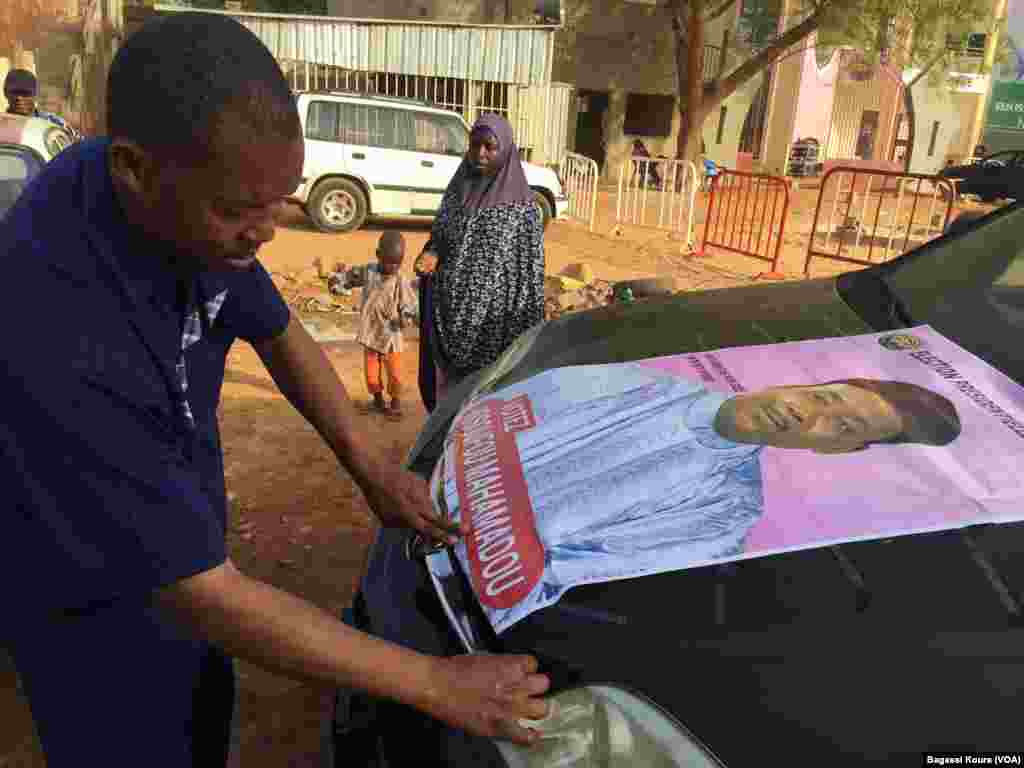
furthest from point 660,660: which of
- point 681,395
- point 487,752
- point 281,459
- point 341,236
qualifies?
point 341,236

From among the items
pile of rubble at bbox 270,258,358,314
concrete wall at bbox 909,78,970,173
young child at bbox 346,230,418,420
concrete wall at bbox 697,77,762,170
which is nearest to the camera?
young child at bbox 346,230,418,420

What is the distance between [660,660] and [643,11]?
71.5 feet

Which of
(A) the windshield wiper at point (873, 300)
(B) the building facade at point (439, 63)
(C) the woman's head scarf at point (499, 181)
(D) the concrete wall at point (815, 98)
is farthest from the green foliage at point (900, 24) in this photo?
(A) the windshield wiper at point (873, 300)

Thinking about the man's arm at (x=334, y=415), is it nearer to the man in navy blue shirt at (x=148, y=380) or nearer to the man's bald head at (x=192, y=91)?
the man in navy blue shirt at (x=148, y=380)

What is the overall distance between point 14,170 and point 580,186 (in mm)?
10692

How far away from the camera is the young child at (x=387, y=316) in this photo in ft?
15.6

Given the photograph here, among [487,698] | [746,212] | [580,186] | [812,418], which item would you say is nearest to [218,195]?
[487,698]

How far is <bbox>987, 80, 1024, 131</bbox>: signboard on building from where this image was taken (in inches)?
1156

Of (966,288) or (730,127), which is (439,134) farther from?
(730,127)

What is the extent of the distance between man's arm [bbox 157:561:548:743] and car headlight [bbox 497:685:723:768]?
33 millimetres

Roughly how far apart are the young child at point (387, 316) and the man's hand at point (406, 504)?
302cm

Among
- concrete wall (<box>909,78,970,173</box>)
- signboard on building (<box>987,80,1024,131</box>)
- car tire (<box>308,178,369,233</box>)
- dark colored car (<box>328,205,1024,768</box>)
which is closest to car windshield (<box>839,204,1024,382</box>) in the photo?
dark colored car (<box>328,205,1024,768</box>)

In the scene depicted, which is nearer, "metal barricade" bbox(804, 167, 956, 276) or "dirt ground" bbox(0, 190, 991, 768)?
"dirt ground" bbox(0, 190, 991, 768)

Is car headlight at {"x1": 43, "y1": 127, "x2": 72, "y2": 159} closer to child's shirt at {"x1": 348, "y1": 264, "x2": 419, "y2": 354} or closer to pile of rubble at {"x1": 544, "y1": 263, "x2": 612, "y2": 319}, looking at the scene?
child's shirt at {"x1": 348, "y1": 264, "x2": 419, "y2": 354}
